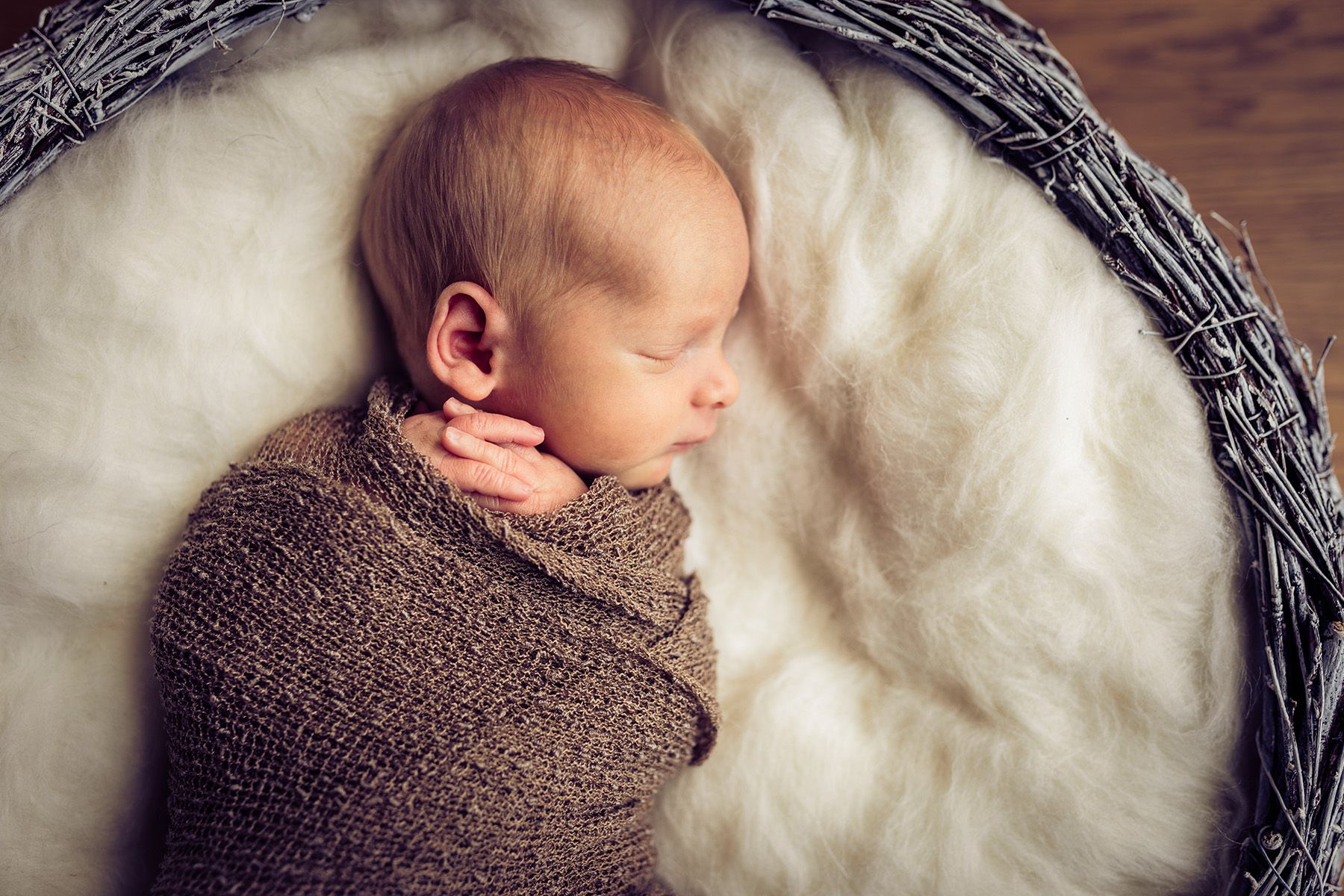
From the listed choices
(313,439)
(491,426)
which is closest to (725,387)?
(491,426)

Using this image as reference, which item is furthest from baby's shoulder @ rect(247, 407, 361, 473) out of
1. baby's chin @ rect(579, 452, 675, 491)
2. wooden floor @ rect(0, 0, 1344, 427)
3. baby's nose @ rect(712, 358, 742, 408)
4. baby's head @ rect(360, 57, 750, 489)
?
wooden floor @ rect(0, 0, 1344, 427)

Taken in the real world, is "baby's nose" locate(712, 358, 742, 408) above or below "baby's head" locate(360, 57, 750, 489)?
below

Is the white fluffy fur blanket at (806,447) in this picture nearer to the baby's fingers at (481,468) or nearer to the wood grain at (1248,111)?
the baby's fingers at (481,468)

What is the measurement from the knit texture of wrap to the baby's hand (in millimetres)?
30

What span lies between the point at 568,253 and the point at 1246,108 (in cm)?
104

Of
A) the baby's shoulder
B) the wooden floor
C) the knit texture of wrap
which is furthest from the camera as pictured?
the wooden floor

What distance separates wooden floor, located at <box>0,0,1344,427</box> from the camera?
1.26 meters

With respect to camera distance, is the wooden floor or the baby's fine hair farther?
the wooden floor

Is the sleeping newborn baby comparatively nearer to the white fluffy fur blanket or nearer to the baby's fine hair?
the baby's fine hair

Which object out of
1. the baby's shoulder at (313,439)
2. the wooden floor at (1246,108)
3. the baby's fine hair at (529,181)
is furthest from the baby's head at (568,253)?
the wooden floor at (1246,108)

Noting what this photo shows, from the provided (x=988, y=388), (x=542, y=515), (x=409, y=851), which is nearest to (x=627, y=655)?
(x=542, y=515)

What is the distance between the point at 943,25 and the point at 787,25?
20cm

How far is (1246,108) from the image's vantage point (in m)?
1.28

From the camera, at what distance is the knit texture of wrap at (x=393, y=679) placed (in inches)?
32.7
